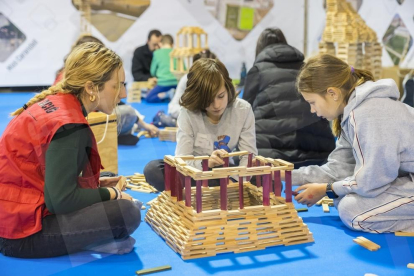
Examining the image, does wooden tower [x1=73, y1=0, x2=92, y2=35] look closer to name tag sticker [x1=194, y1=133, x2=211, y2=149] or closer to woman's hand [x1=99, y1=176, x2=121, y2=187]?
name tag sticker [x1=194, y1=133, x2=211, y2=149]

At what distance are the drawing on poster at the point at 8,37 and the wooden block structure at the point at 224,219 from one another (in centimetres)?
723

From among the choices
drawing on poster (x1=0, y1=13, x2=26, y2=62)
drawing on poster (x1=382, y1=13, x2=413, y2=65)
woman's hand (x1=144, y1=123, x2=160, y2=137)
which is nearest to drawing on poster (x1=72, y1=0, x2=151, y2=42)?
drawing on poster (x1=0, y1=13, x2=26, y2=62)

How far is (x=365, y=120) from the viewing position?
2516mm

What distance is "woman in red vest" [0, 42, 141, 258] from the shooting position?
217cm

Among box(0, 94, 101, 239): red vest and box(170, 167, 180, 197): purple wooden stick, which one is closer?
box(0, 94, 101, 239): red vest

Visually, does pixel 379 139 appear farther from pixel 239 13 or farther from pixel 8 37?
pixel 8 37

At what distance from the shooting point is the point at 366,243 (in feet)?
8.13

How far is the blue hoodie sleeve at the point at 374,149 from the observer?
247 cm

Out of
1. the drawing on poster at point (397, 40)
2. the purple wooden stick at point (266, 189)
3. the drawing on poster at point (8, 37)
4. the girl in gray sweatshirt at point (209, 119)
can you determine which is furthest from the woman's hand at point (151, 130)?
the drawing on poster at point (8, 37)

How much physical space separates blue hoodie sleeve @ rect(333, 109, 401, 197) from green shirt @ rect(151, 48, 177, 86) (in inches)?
214

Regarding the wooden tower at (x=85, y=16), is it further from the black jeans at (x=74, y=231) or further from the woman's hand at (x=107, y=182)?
the black jeans at (x=74, y=231)

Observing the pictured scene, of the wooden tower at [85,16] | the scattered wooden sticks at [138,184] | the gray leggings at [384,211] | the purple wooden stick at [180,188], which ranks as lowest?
the scattered wooden sticks at [138,184]

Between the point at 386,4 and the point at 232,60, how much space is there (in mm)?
3164

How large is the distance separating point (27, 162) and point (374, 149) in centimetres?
150
